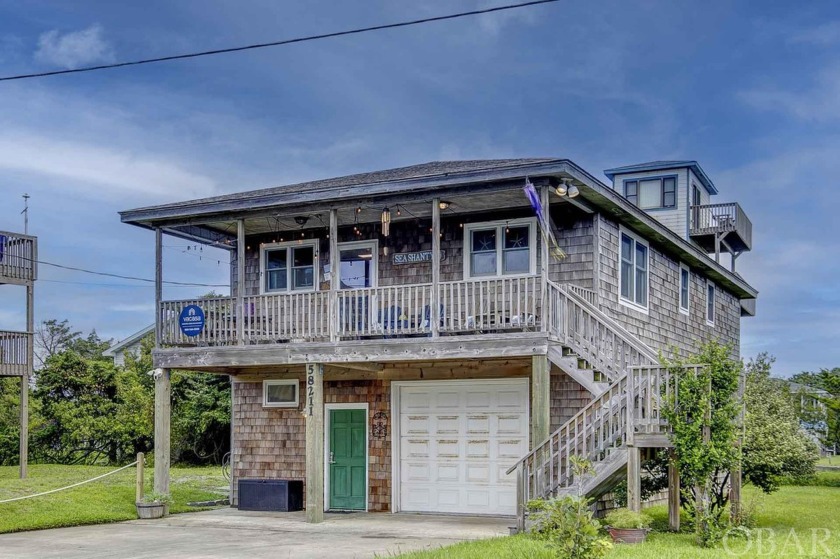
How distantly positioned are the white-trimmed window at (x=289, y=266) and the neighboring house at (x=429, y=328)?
0.04m

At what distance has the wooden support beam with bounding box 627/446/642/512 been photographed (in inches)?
485

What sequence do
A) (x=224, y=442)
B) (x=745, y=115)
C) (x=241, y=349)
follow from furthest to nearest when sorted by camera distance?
(x=224, y=442) < (x=745, y=115) < (x=241, y=349)

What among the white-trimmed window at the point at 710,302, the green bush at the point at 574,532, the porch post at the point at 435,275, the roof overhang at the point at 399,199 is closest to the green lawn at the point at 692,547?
the green bush at the point at 574,532

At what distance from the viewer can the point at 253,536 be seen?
561 inches

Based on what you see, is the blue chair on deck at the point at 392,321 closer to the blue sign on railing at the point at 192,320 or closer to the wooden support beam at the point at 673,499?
the blue sign on railing at the point at 192,320

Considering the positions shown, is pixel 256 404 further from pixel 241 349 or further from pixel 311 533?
pixel 311 533

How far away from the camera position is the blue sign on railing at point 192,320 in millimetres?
17047

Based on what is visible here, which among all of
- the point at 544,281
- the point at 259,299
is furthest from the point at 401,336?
the point at 544,281

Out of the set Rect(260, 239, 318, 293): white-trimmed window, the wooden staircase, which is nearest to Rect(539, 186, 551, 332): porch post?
the wooden staircase

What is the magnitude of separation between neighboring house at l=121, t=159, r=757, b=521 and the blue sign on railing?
36 mm

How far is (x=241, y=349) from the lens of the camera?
1675 cm

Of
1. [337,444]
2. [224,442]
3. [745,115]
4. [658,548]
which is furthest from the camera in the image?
[224,442]

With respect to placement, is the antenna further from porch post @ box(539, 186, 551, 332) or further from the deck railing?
porch post @ box(539, 186, 551, 332)

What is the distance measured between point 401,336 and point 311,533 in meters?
4.12
